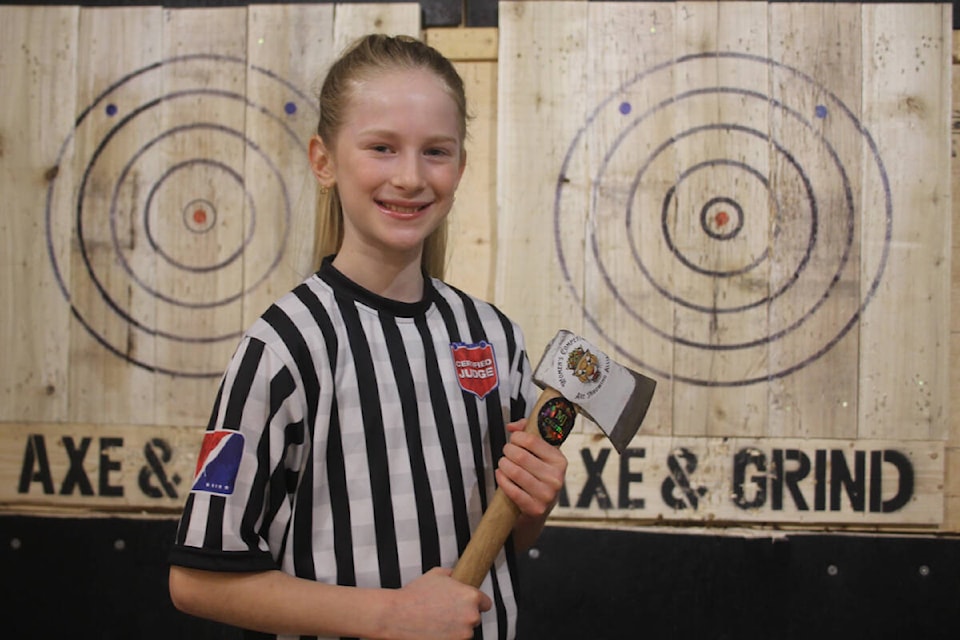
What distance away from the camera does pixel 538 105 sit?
251 cm

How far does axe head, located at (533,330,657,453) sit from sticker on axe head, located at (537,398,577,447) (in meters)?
0.02

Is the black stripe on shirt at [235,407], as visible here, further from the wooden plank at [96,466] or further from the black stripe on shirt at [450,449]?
the wooden plank at [96,466]

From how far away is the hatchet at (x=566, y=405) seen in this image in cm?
109

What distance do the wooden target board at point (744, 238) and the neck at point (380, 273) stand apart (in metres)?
1.34

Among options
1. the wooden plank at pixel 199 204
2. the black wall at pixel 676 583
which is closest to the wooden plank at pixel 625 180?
the black wall at pixel 676 583

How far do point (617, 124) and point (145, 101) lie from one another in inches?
60.0

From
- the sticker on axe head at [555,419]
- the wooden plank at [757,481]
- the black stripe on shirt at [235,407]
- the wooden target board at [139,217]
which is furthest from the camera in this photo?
the wooden target board at [139,217]

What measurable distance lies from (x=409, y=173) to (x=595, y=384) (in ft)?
1.45

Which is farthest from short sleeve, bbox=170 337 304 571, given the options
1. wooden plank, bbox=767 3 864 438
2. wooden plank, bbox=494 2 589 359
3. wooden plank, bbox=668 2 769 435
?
wooden plank, bbox=767 3 864 438

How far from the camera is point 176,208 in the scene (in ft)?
8.40

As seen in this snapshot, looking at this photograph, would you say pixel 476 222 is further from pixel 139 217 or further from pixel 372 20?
pixel 139 217

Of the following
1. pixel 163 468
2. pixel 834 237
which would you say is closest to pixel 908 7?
pixel 834 237

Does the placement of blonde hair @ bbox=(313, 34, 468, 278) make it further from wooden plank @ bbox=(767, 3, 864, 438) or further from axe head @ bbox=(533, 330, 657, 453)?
wooden plank @ bbox=(767, 3, 864, 438)

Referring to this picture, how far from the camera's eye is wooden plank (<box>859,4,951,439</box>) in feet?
8.00
